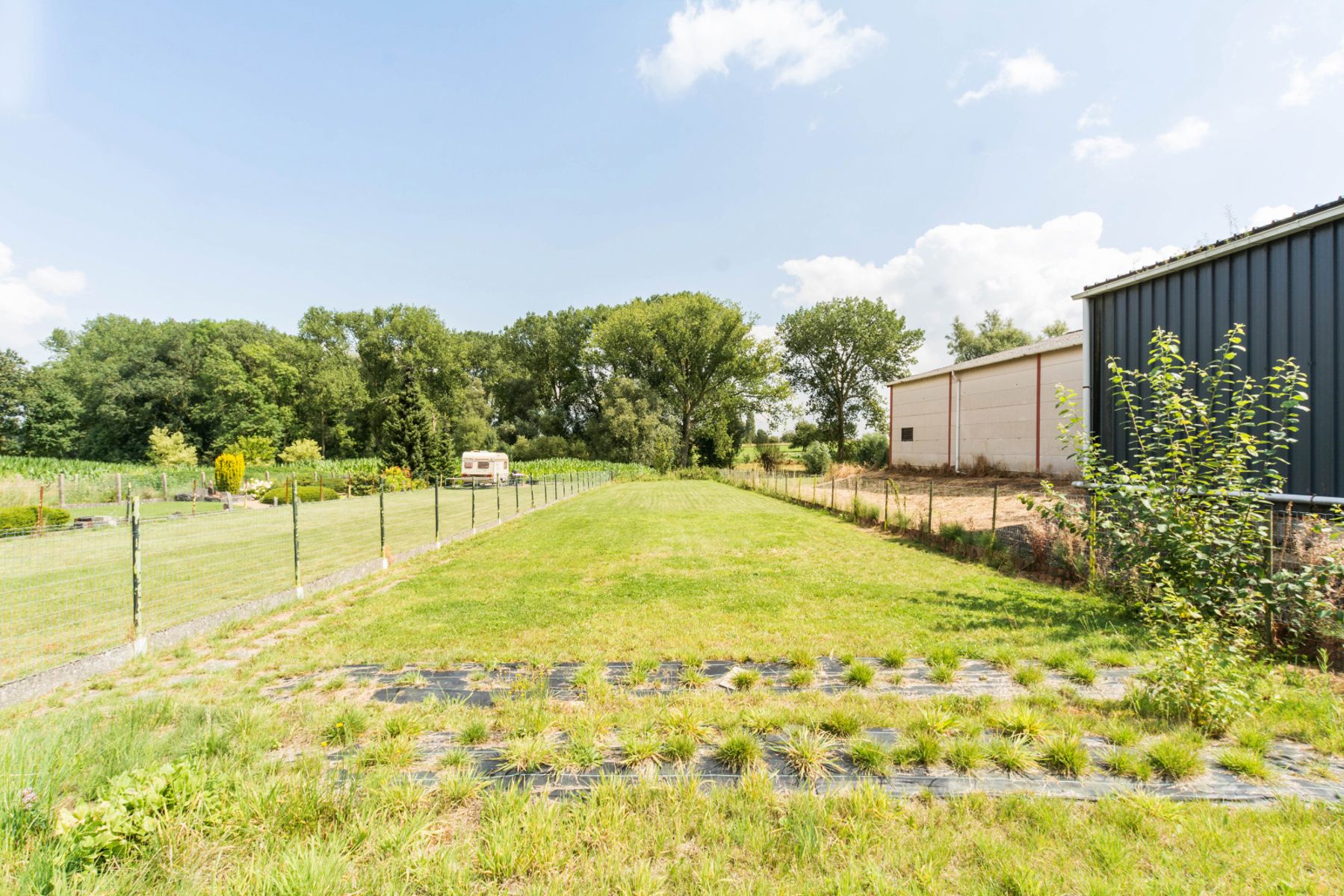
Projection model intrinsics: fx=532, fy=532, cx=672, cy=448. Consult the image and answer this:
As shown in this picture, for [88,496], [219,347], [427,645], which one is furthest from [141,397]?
[427,645]

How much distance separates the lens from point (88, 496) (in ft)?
66.3

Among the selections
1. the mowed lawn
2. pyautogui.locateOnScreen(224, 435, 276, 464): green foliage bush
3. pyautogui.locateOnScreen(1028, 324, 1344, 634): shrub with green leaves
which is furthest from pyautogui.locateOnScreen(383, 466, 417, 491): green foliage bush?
pyautogui.locateOnScreen(1028, 324, 1344, 634): shrub with green leaves

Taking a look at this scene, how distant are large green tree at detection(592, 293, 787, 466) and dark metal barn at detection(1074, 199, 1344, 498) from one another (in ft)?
129

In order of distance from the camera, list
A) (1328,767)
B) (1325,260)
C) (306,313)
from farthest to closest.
A: (306,313) < (1325,260) < (1328,767)

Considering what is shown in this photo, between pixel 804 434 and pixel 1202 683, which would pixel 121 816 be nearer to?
pixel 1202 683

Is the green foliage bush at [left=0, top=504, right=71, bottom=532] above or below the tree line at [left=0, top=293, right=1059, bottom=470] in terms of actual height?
below

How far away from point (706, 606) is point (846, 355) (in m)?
43.3

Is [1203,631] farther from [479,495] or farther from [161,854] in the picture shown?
[479,495]

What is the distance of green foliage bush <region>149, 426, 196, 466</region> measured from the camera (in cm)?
3747

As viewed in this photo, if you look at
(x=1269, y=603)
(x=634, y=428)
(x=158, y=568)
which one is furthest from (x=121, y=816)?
(x=634, y=428)

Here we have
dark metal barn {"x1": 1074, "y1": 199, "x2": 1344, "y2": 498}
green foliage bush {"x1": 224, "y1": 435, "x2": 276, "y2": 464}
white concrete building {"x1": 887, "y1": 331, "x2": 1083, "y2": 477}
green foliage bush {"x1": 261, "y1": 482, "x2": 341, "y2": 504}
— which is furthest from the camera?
green foliage bush {"x1": 224, "y1": 435, "x2": 276, "y2": 464}

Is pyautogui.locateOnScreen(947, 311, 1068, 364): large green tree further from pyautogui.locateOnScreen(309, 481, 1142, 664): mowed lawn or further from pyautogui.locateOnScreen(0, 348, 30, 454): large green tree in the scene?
pyautogui.locateOnScreen(0, 348, 30, 454): large green tree

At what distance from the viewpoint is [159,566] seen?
8359mm

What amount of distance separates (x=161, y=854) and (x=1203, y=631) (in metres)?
5.33
